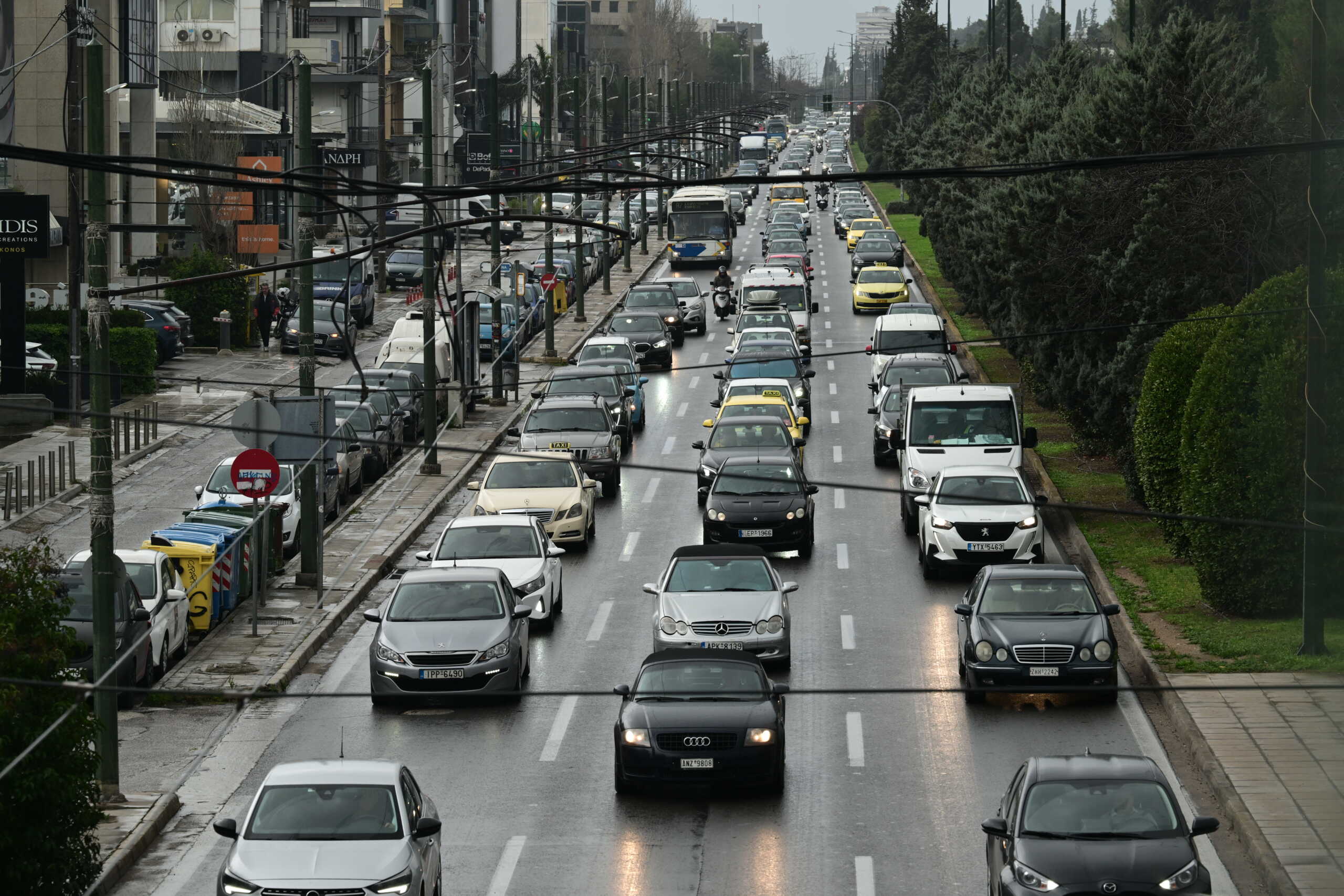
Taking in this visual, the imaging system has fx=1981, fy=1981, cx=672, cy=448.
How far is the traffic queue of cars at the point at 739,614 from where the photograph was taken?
47.5 feet

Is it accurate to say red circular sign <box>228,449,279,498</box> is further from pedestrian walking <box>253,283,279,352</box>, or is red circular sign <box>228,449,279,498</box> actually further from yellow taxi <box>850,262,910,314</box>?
yellow taxi <box>850,262,910,314</box>

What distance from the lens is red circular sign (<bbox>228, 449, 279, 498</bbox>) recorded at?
2506 centimetres

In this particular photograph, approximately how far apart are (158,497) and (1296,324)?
67.3ft

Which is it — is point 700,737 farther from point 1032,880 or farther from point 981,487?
point 981,487

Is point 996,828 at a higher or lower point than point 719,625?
higher

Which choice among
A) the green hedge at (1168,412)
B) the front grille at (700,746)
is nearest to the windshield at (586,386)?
the green hedge at (1168,412)

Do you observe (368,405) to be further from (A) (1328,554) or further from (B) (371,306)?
(B) (371,306)

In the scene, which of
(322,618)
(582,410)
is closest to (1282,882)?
(322,618)

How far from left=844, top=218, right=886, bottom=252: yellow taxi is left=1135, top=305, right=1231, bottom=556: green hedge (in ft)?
172

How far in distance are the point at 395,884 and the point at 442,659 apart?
7.86 m

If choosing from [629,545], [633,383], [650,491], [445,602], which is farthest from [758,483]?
[633,383]

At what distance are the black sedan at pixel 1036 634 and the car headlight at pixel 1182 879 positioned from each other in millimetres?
7121

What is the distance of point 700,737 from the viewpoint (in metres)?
18.3

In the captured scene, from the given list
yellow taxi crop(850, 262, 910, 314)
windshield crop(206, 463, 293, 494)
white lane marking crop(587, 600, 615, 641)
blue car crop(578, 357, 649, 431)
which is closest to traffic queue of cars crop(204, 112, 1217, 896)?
blue car crop(578, 357, 649, 431)
